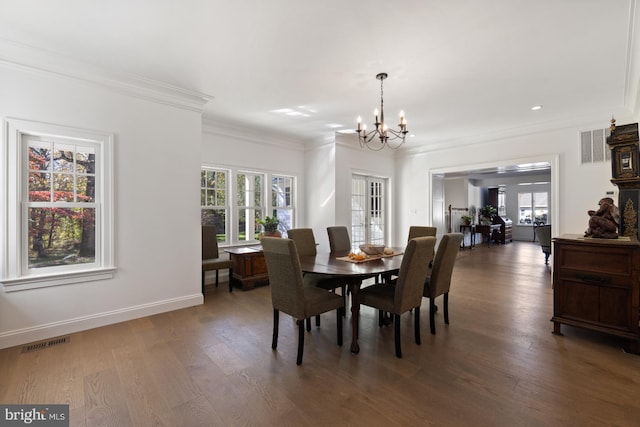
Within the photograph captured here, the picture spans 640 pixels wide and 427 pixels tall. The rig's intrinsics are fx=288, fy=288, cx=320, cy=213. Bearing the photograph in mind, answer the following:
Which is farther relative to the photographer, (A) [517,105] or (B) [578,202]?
(B) [578,202]

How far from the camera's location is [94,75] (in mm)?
2965

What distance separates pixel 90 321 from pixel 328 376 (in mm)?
2588

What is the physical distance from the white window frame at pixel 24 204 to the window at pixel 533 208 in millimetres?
13491

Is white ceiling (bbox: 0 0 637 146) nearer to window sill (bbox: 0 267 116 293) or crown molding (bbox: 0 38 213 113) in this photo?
crown molding (bbox: 0 38 213 113)

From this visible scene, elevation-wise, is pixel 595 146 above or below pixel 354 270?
above

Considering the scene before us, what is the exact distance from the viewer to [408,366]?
226 centimetres

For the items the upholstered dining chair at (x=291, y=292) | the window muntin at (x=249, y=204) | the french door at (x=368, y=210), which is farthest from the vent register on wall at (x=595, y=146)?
the window muntin at (x=249, y=204)

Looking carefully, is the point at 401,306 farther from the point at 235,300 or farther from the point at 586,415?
A: the point at 235,300

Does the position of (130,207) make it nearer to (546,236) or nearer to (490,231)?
(546,236)

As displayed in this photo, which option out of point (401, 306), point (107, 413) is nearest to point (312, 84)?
point (401, 306)

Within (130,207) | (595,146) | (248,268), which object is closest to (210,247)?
(248,268)

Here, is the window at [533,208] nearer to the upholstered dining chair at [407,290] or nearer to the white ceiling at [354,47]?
the white ceiling at [354,47]

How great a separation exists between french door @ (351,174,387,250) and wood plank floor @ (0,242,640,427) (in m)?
3.20

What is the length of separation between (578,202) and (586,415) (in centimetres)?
410
